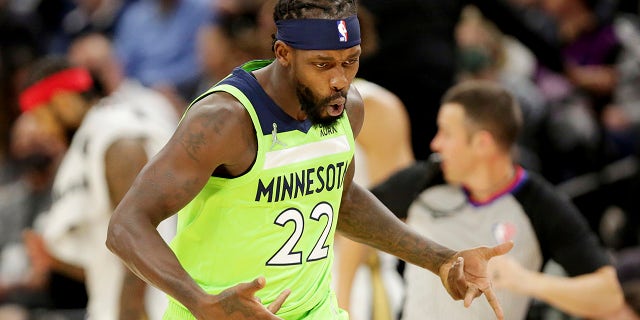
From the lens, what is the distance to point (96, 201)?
6273 mm

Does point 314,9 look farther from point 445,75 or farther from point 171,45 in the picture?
point 171,45

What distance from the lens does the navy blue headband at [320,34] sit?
3906 mm

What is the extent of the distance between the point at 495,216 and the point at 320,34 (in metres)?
1.86

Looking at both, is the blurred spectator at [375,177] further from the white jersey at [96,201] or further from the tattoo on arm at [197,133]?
the tattoo on arm at [197,133]

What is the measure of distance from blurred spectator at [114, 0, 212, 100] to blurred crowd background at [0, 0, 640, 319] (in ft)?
0.04

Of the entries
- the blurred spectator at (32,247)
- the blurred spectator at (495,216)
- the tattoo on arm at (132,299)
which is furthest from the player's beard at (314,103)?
the blurred spectator at (32,247)

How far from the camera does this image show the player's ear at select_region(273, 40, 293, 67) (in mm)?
4004

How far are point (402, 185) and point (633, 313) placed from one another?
1261 millimetres

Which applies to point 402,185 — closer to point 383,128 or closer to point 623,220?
point 383,128

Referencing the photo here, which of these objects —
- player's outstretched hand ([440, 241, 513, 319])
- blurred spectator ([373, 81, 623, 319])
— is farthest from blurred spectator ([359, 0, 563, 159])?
player's outstretched hand ([440, 241, 513, 319])

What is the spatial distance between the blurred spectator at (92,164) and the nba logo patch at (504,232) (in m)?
1.78

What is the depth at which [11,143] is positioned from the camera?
35.5ft

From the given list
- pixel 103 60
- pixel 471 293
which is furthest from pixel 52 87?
pixel 471 293

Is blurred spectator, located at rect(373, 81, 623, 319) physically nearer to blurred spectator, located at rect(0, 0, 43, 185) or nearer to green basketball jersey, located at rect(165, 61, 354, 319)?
green basketball jersey, located at rect(165, 61, 354, 319)
